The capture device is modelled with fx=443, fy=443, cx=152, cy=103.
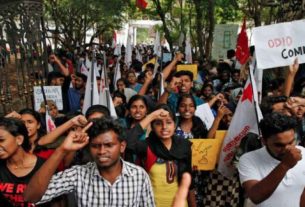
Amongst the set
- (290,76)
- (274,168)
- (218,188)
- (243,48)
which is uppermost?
(243,48)

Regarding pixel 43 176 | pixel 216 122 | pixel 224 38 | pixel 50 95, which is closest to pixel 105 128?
pixel 43 176

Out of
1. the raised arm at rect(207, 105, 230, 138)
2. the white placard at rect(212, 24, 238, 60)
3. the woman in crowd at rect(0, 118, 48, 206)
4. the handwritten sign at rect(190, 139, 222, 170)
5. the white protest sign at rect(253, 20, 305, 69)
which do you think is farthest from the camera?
the white placard at rect(212, 24, 238, 60)

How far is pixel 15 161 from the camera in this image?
277cm

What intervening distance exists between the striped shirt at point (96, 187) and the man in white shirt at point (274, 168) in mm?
631

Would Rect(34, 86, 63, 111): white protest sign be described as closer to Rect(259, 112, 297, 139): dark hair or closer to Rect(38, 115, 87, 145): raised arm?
Rect(38, 115, 87, 145): raised arm

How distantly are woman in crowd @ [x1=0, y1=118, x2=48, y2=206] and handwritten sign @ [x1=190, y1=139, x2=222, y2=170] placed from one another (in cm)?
151

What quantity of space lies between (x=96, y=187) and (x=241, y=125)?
1636 millimetres

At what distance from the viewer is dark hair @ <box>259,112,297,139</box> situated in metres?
2.54

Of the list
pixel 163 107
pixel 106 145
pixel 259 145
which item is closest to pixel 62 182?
pixel 106 145

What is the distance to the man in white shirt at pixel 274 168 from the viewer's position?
8.02ft

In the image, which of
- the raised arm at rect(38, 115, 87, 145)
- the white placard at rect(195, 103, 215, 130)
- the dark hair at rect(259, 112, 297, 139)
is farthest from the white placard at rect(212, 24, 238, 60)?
the dark hair at rect(259, 112, 297, 139)

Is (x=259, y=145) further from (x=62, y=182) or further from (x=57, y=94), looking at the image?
(x=57, y=94)

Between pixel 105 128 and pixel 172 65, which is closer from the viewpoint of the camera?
pixel 105 128

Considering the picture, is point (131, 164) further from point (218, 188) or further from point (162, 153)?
point (218, 188)
